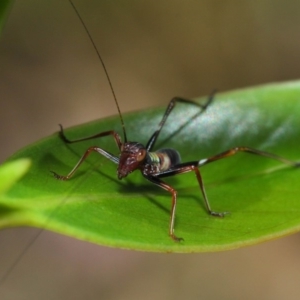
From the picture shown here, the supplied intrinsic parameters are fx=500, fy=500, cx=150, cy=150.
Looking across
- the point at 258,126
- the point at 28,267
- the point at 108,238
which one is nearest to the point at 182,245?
the point at 108,238

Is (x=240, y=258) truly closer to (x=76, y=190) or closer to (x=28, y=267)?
(x=28, y=267)

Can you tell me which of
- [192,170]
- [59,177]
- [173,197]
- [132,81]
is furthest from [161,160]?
[132,81]

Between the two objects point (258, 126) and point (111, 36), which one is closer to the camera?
point (258, 126)

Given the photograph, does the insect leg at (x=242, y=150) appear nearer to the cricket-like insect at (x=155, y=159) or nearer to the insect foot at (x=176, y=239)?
the cricket-like insect at (x=155, y=159)

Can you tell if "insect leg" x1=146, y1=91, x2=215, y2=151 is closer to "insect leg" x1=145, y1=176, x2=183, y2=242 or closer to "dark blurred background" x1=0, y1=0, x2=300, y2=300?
"insect leg" x1=145, y1=176, x2=183, y2=242

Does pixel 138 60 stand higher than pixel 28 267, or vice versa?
pixel 138 60

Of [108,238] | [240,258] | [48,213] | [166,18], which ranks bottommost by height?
[240,258]

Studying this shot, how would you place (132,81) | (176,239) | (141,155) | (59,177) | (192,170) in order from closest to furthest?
(176,239) < (59,177) < (192,170) < (141,155) < (132,81)

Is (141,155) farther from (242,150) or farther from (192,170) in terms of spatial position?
(242,150)
